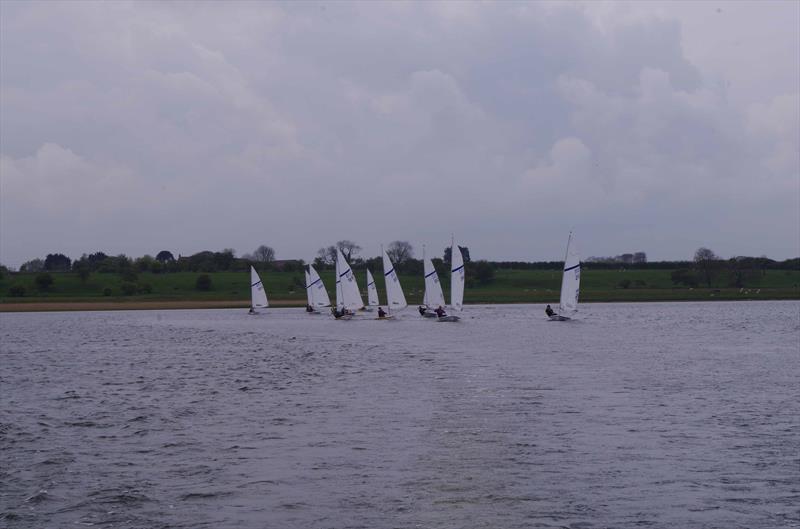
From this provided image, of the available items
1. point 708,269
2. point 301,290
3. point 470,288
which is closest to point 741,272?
point 708,269

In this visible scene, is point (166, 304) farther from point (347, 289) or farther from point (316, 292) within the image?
point (347, 289)

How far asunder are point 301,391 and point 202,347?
76.3ft

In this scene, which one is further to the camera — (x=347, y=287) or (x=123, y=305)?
(x=123, y=305)

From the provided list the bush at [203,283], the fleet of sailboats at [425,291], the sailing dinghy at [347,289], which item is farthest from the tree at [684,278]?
the sailing dinghy at [347,289]

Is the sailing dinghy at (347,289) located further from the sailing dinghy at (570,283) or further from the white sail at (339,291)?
the sailing dinghy at (570,283)

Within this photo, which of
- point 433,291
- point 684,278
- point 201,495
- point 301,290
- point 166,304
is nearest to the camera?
point 201,495

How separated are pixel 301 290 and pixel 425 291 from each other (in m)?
59.8

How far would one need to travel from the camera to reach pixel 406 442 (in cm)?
1919

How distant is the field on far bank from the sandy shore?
0.39 ft

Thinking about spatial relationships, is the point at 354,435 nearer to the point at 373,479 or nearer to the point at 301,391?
the point at 373,479

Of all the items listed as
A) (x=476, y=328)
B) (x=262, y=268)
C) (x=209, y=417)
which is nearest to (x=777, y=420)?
(x=209, y=417)

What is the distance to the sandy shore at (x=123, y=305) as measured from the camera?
387 feet

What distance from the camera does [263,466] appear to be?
17094 mm

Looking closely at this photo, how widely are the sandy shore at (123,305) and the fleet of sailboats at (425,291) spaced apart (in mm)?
20823
